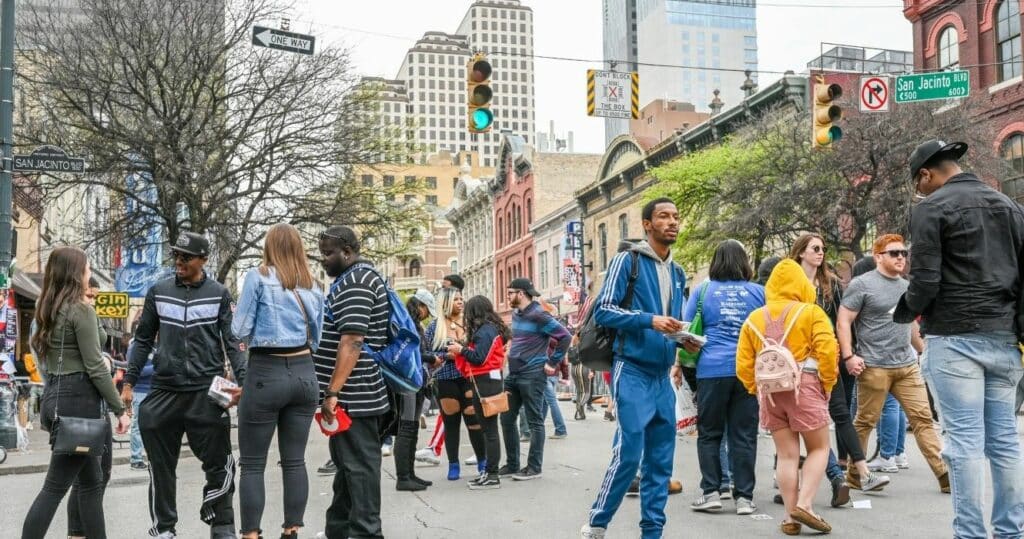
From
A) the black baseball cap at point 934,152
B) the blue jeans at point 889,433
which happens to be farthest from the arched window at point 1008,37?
the black baseball cap at point 934,152

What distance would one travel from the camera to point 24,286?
25234mm

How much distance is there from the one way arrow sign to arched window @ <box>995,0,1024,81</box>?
20065 mm

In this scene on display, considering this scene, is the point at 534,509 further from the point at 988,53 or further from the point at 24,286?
the point at 988,53

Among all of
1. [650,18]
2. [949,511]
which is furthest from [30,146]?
[650,18]

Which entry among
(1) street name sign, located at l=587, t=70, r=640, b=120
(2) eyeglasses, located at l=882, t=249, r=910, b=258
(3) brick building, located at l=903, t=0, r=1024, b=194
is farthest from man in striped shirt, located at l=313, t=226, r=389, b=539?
(3) brick building, located at l=903, t=0, r=1024, b=194

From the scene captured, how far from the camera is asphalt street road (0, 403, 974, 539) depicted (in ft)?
23.0

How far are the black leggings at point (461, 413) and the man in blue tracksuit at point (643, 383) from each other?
3734 mm

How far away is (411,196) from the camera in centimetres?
2834

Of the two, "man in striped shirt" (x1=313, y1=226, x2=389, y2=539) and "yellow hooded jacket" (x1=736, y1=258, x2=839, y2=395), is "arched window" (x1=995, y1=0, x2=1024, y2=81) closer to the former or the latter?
"yellow hooded jacket" (x1=736, y1=258, x2=839, y2=395)

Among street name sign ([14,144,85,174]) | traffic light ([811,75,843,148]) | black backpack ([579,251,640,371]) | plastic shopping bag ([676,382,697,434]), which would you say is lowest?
plastic shopping bag ([676,382,697,434])

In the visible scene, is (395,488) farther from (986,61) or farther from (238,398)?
(986,61)

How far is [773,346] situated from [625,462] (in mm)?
Answer: 1413

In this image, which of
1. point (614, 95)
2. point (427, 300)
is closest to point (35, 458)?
point (427, 300)

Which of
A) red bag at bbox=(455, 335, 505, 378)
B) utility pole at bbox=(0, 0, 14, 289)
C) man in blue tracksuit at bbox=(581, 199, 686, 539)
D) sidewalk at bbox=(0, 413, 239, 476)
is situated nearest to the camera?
man in blue tracksuit at bbox=(581, 199, 686, 539)
